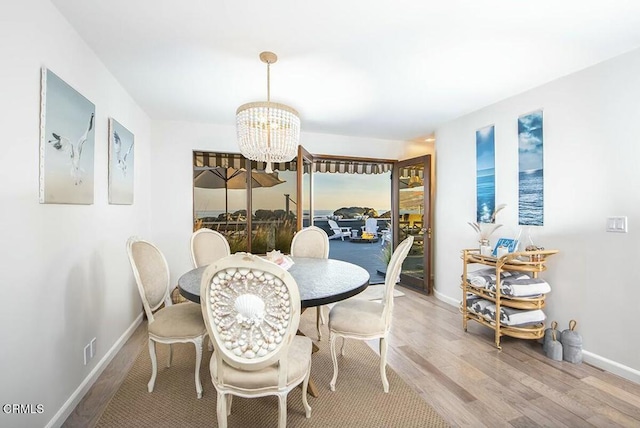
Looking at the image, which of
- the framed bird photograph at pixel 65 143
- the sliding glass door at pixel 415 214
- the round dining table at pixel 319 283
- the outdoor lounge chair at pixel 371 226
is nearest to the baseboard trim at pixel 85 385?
the round dining table at pixel 319 283

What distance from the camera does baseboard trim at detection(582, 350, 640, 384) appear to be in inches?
81.7

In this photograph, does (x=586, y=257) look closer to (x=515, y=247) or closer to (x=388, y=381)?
(x=515, y=247)

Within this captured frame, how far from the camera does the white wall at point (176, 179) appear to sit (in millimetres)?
3781

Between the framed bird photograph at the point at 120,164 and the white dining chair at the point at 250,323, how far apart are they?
72.4 inches

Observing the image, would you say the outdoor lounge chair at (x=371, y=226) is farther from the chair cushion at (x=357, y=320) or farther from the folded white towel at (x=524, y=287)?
the chair cushion at (x=357, y=320)

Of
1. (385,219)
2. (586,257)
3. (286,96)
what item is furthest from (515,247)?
(385,219)

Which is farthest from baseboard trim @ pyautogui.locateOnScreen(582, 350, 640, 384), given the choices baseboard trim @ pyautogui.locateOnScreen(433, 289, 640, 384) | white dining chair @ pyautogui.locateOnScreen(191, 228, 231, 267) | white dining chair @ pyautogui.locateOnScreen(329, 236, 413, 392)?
white dining chair @ pyautogui.locateOnScreen(191, 228, 231, 267)

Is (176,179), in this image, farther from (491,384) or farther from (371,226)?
(371,226)

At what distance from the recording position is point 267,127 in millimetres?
2234

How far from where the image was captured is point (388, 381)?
81.7 inches

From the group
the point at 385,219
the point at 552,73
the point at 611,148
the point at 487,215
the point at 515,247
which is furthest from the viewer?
the point at 385,219

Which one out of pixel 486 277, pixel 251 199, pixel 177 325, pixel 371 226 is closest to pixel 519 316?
pixel 486 277

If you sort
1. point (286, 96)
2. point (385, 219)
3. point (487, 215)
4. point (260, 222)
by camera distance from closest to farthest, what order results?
1. point (286, 96)
2. point (487, 215)
3. point (260, 222)
4. point (385, 219)

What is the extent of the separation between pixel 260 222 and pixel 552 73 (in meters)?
3.69
